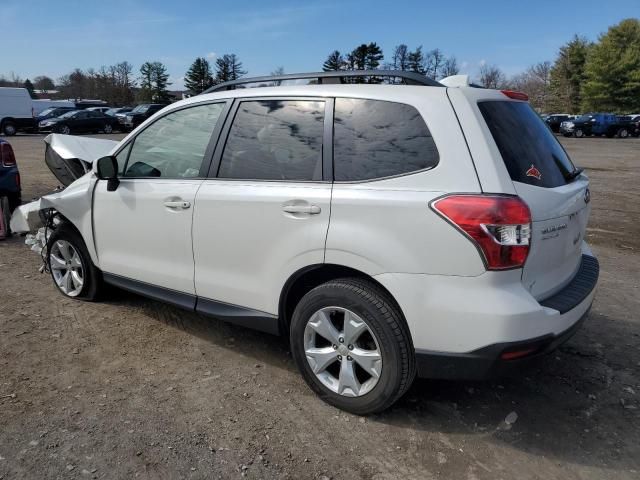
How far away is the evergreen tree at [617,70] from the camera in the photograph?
2280 inches

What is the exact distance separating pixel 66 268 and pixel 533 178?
3.89 metres

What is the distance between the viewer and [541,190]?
2.76 metres

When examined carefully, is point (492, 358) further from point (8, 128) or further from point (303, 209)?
point (8, 128)

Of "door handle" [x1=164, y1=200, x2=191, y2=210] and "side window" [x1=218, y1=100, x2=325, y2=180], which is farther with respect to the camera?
"door handle" [x1=164, y1=200, x2=191, y2=210]

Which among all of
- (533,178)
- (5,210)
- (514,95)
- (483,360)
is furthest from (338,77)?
(5,210)

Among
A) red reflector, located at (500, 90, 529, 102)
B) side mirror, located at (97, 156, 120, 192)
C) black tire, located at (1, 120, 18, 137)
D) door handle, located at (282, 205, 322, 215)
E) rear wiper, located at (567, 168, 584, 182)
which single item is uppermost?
red reflector, located at (500, 90, 529, 102)

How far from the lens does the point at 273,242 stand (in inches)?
124

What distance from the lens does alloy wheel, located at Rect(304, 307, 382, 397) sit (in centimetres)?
288

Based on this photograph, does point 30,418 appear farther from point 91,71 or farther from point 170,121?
point 91,71

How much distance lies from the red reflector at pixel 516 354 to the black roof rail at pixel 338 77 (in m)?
1.43

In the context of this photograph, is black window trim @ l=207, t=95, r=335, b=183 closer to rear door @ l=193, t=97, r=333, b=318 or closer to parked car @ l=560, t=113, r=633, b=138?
rear door @ l=193, t=97, r=333, b=318

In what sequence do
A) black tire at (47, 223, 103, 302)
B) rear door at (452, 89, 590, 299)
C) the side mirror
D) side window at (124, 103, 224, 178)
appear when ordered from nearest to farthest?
rear door at (452, 89, 590, 299), side window at (124, 103, 224, 178), the side mirror, black tire at (47, 223, 103, 302)

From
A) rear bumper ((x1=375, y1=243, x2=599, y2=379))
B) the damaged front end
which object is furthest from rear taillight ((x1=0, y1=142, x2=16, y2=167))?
rear bumper ((x1=375, y1=243, x2=599, y2=379))

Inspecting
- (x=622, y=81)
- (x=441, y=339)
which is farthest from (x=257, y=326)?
(x=622, y=81)
